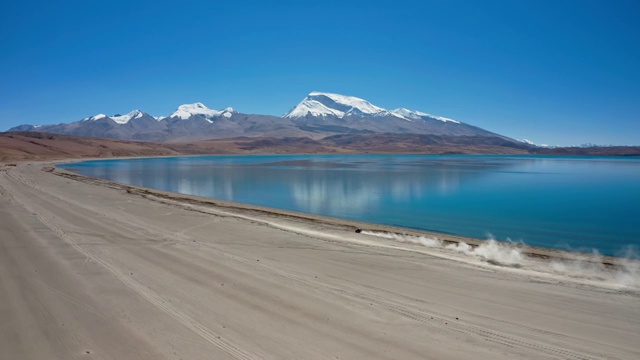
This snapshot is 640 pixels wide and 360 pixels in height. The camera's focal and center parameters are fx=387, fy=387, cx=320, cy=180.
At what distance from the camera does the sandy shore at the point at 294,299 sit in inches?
227

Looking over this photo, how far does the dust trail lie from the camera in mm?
9898

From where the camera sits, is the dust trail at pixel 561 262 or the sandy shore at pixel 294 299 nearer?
the sandy shore at pixel 294 299

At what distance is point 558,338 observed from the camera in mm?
6234

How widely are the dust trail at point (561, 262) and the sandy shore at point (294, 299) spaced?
0.09 metres

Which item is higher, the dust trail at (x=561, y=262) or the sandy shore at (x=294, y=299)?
the sandy shore at (x=294, y=299)

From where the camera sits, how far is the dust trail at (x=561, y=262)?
9.90 meters

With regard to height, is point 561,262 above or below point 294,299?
below

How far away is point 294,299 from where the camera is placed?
25.3 feet

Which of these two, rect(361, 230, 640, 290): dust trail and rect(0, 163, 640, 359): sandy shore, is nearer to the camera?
rect(0, 163, 640, 359): sandy shore

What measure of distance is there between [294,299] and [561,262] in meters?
8.76

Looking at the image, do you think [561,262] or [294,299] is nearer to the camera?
[294,299]

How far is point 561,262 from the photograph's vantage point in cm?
1169

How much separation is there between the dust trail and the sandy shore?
0.29ft

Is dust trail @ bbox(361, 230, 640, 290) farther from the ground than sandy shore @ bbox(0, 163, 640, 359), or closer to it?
closer to it
